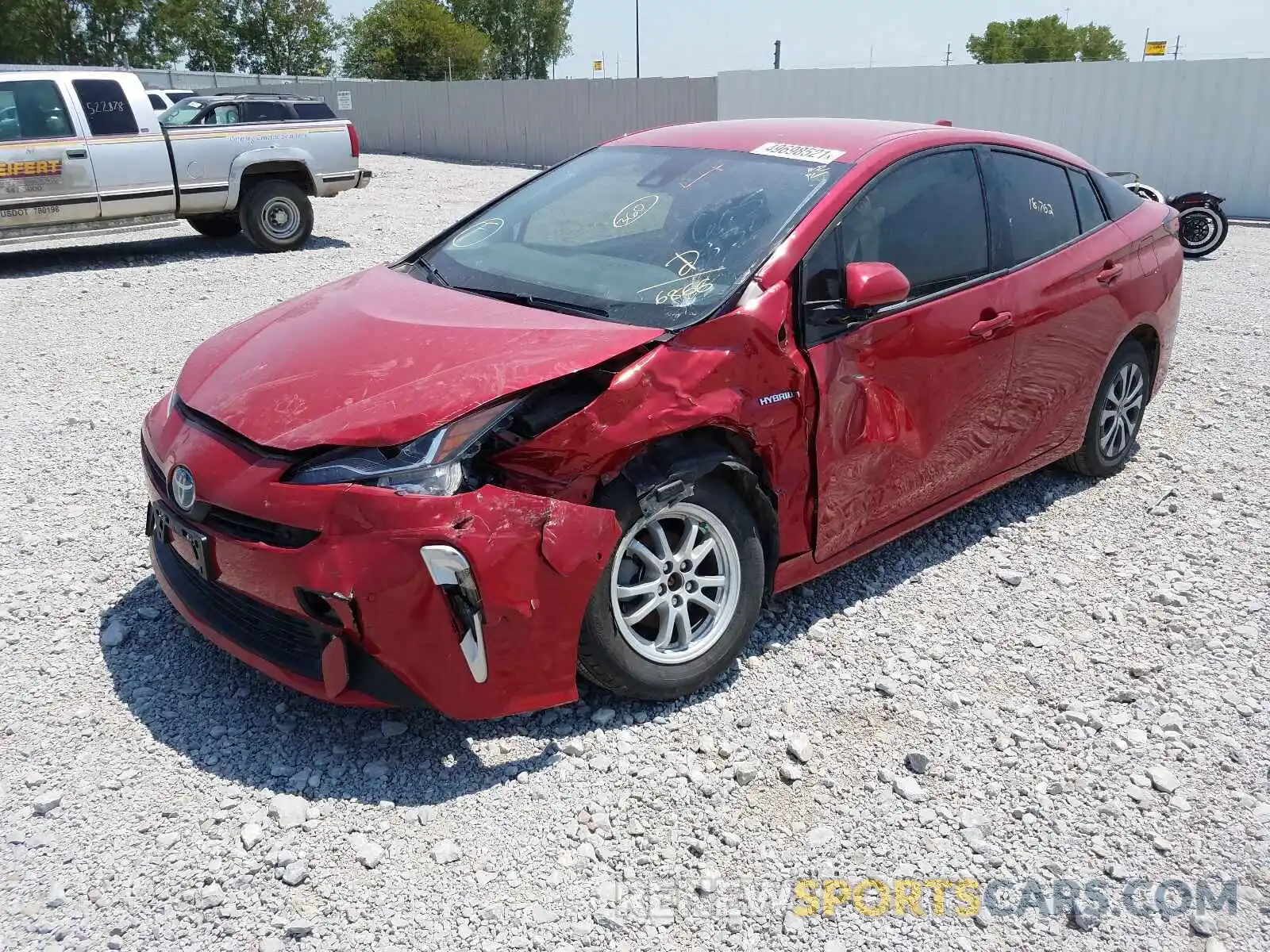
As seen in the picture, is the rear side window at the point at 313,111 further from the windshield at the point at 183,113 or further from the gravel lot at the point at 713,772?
the gravel lot at the point at 713,772

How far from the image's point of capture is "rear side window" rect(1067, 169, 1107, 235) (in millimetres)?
4691

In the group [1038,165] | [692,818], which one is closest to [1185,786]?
[692,818]

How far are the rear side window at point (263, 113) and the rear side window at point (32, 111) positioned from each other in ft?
6.03

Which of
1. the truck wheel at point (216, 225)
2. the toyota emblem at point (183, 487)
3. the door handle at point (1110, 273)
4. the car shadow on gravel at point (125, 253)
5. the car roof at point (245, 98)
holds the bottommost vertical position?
the car shadow on gravel at point (125, 253)

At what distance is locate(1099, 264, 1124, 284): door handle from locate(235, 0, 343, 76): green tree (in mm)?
61629

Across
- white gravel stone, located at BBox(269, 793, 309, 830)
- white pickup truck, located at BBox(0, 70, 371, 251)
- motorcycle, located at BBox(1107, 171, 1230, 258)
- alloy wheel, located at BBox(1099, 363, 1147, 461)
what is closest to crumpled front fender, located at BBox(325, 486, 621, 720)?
white gravel stone, located at BBox(269, 793, 309, 830)

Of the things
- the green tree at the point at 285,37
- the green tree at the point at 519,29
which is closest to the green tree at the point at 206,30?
the green tree at the point at 285,37

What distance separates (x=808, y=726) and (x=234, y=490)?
184 cm

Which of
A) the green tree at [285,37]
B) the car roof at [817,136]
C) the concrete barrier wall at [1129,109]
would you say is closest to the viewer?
the car roof at [817,136]

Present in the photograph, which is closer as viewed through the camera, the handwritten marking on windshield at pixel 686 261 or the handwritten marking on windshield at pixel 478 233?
the handwritten marking on windshield at pixel 686 261

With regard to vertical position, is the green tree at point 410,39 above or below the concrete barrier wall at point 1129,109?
above

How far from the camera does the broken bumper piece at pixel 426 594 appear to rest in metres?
2.67

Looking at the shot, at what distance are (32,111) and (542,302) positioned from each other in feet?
29.9

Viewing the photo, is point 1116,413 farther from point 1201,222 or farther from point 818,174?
point 1201,222
